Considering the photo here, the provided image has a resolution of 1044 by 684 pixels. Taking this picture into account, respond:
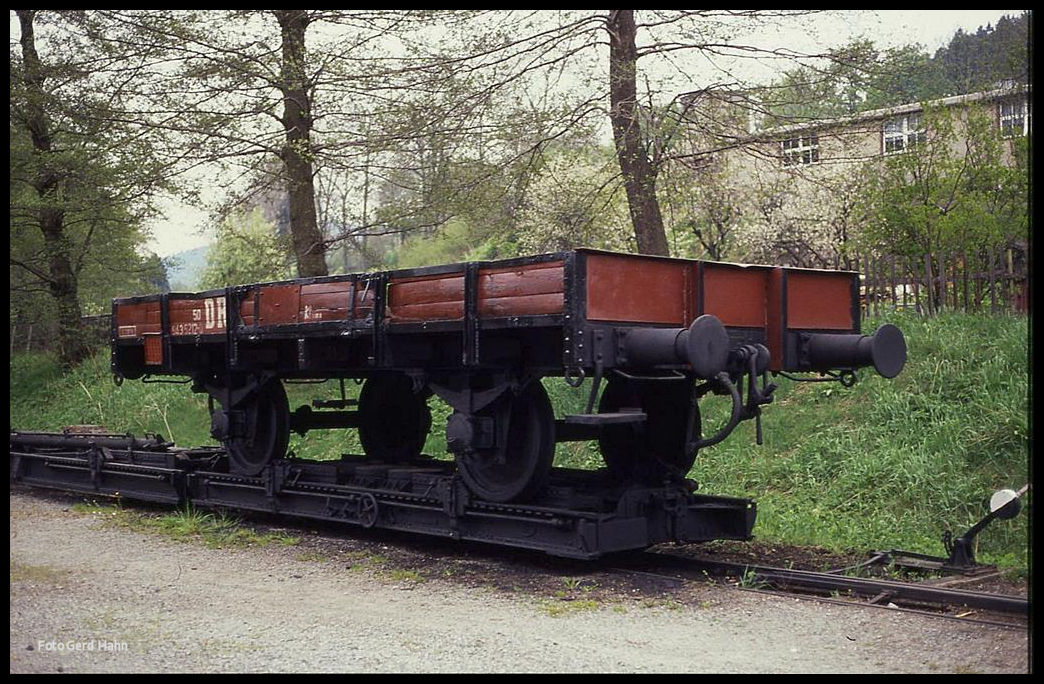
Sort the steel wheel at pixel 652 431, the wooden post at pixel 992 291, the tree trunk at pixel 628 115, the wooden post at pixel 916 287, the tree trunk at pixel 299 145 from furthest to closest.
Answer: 1. the tree trunk at pixel 299 145
2. the tree trunk at pixel 628 115
3. the wooden post at pixel 916 287
4. the wooden post at pixel 992 291
5. the steel wheel at pixel 652 431

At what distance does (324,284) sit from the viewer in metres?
10.1

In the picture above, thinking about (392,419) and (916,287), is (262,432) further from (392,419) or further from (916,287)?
(916,287)

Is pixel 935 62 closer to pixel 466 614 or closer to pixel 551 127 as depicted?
pixel 551 127

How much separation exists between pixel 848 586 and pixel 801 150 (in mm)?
10655

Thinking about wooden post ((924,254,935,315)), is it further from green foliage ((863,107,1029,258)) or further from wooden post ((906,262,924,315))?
green foliage ((863,107,1029,258))

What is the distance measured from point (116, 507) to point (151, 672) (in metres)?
7.59

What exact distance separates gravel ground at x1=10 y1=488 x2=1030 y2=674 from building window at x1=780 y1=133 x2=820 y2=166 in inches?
364

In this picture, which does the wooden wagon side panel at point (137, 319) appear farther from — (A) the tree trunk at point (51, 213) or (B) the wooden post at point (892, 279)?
(A) the tree trunk at point (51, 213)

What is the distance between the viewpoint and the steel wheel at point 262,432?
11695 millimetres

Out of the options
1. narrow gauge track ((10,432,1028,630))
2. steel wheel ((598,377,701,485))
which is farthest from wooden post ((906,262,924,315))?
narrow gauge track ((10,432,1028,630))

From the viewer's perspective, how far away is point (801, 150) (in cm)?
1725

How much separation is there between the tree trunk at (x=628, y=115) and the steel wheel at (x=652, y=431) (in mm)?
6500

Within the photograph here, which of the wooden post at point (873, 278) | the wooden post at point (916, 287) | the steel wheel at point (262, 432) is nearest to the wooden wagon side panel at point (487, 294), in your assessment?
the steel wheel at point (262, 432)

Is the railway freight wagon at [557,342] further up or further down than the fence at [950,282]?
Result: further down
